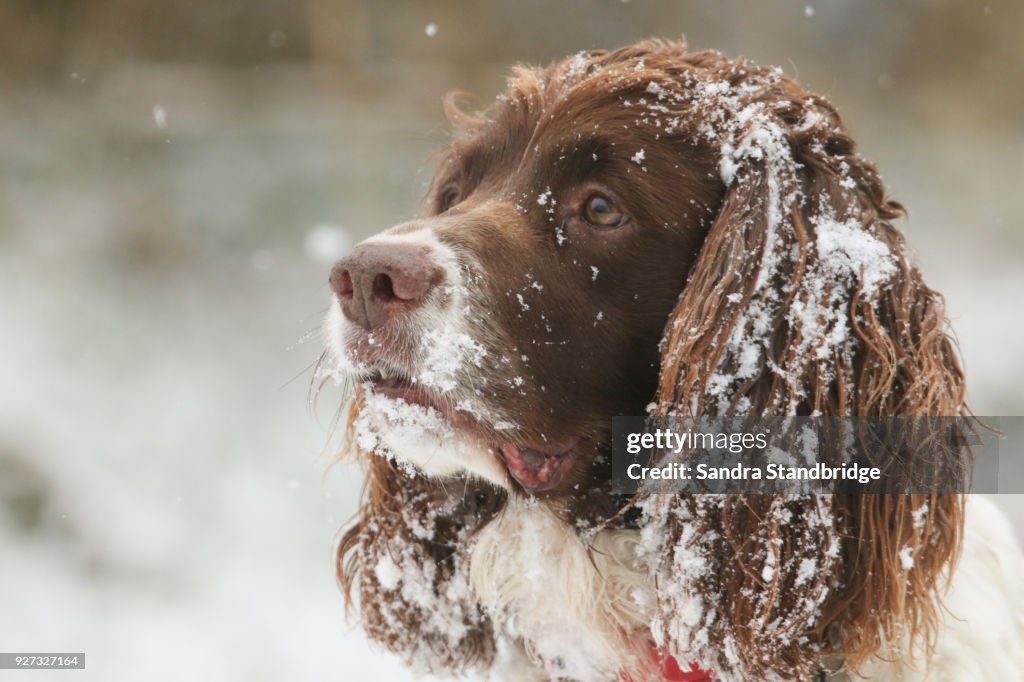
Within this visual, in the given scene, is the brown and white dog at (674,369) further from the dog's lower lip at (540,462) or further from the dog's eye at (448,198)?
the dog's eye at (448,198)

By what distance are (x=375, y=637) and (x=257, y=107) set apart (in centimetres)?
781

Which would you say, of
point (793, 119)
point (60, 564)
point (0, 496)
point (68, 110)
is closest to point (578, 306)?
point (793, 119)

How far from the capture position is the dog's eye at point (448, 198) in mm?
3181

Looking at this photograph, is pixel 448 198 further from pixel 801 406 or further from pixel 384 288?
pixel 801 406

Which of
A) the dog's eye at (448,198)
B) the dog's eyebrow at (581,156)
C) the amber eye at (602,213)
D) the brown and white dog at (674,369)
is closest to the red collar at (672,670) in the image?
the brown and white dog at (674,369)

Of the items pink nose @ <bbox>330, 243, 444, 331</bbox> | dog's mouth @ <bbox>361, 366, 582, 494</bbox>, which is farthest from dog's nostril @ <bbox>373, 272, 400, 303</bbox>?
dog's mouth @ <bbox>361, 366, 582, 494</bbox>

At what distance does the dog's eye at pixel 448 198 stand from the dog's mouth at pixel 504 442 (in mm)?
882

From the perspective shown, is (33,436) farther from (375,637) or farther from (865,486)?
(865,486)

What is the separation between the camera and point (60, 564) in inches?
250

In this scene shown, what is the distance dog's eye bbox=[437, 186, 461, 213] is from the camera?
318cm

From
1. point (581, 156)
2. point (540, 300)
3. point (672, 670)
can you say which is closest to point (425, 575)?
point (672, 670)

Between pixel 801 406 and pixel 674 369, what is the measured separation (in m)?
0.33

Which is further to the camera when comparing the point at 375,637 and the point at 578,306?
the point at 375,637

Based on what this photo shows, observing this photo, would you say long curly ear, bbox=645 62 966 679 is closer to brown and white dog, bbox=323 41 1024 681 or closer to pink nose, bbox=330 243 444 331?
brown and white dog, bbox=323 41 1024 681
